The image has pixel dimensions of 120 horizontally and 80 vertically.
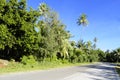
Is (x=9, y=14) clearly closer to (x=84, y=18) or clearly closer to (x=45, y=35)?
(x=45, y=35)

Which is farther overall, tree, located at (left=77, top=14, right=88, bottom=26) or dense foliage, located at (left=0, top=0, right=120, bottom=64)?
tree, located at (left=77, top=14, right=88, bottom=26)

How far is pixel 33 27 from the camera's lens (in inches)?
1690

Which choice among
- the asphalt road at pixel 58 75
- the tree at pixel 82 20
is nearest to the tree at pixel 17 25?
the asphalt road at pixel 58 75

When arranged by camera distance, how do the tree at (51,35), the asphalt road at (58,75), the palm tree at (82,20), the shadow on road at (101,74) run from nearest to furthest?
1. the asphalt road at (58,75)
2. the shadow on road at (101,74)
3. the tree at (51,35)
4. the palm tree at (82,20)

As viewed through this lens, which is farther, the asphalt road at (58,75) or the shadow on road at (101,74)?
the shadow on road at (101,74)

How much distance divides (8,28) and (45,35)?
11543 millimetres

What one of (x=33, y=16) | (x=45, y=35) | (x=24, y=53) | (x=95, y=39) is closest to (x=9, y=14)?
(x=33, y=16)

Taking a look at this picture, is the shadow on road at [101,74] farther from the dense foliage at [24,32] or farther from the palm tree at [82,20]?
the palm tree at [82,20]

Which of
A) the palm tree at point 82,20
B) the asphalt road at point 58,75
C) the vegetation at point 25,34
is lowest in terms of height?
the asphalt road at point 58,75

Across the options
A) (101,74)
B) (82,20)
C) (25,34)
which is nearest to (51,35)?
(25,34)

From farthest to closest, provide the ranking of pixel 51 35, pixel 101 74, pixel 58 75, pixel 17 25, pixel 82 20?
1. pixel 82 20
2. pixel 51 35
3. pixel 17 25
4. pixel 101 74
5. pixel 58 75

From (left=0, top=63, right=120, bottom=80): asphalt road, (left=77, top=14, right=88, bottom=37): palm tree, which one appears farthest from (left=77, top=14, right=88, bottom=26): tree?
(left=0, top=63, right=120, bottom=80): asphalt road

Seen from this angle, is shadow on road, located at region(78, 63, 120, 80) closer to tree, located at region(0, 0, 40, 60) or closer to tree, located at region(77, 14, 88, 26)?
tree, located at region(0, 0, 40, 60)

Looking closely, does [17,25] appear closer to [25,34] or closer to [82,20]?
[25,34]
